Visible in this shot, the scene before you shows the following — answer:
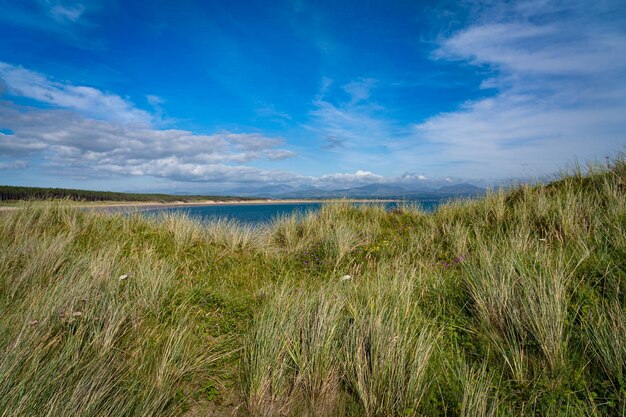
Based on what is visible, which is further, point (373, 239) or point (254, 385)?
point (373, 239)

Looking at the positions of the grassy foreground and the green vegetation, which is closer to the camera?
the grassy foreground

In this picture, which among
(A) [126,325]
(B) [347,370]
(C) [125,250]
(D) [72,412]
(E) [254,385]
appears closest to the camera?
(D) [72,412]

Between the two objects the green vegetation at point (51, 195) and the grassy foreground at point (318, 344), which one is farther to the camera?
the green vegetation at point (51, 195)

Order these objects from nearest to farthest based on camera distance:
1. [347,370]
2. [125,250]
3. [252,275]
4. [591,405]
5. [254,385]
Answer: [591,405]
[254,385]
[347,370]
[252,275]
[125,250]

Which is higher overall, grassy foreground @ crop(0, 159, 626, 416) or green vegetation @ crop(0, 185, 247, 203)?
green vegetation @ crop(0, 185, 247, 203)

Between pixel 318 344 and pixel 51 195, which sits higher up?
pixel 51 195

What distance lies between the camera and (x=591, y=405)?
1861 millimetres

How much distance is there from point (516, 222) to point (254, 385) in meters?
6.72

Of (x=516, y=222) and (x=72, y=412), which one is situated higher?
(x=516, y=222)

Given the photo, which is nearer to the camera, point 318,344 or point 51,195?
point 318,344

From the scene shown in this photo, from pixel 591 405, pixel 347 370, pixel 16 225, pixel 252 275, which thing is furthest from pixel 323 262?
pixel 16 225

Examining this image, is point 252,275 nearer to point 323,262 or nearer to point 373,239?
point 323,262

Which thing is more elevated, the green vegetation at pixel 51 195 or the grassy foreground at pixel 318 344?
the green vegetation at pixel 51 195

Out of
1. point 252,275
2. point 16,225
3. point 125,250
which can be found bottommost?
point 252,275
